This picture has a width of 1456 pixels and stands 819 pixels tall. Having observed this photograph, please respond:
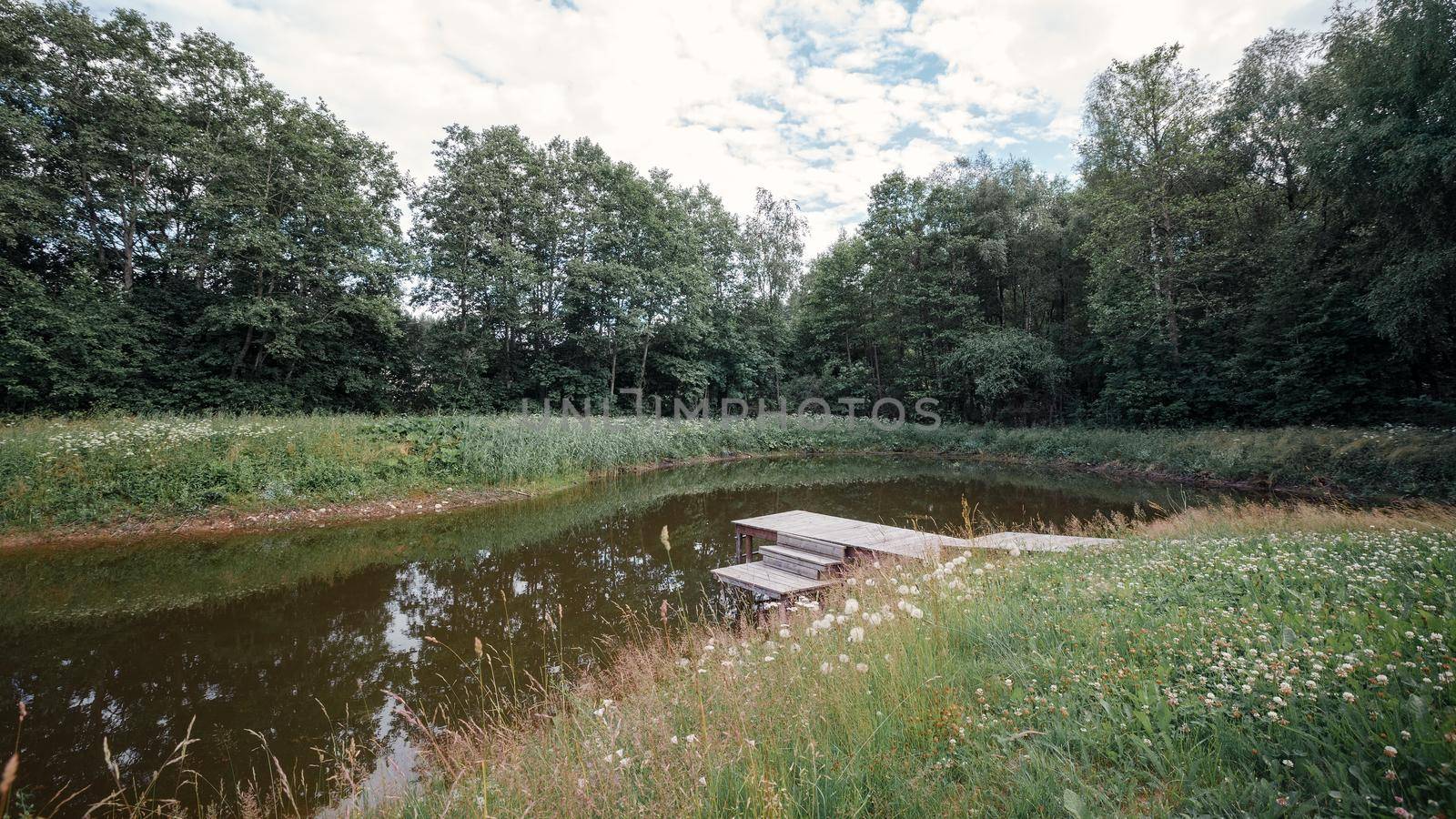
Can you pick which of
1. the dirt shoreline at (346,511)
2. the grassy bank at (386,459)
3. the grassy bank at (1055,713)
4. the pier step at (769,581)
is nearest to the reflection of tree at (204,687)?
the grassy bank at (1055,713)

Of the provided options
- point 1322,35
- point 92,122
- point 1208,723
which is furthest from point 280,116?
point 1322,35

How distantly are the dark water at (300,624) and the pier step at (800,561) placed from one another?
0.87 meters

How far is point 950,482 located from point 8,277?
24350 millimetres

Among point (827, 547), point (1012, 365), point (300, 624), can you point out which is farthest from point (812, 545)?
point (1012, 365)

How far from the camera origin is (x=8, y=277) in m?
13.4

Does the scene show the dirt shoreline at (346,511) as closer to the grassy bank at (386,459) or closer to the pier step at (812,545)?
the grassy bank at (386,459)

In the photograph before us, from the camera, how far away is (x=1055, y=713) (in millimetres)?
2316

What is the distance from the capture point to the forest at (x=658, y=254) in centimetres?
1320

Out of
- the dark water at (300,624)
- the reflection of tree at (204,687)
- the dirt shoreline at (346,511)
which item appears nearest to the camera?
the reflection of tree at (204,687)

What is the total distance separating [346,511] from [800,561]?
887cm

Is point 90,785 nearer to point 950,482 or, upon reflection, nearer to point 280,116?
point 950,482

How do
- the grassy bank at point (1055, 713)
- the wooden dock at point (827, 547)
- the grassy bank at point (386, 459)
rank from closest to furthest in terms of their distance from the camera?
the grassy bank at point (1055, 713), the wooden dock at point (827, 547), the grassy bank at point (386, 459)

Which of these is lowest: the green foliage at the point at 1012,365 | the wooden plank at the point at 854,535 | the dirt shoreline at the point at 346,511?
the dirt shoreline at the point at 346,511

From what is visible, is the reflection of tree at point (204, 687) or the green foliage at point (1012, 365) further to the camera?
the green foliage at point (1012, 365)
